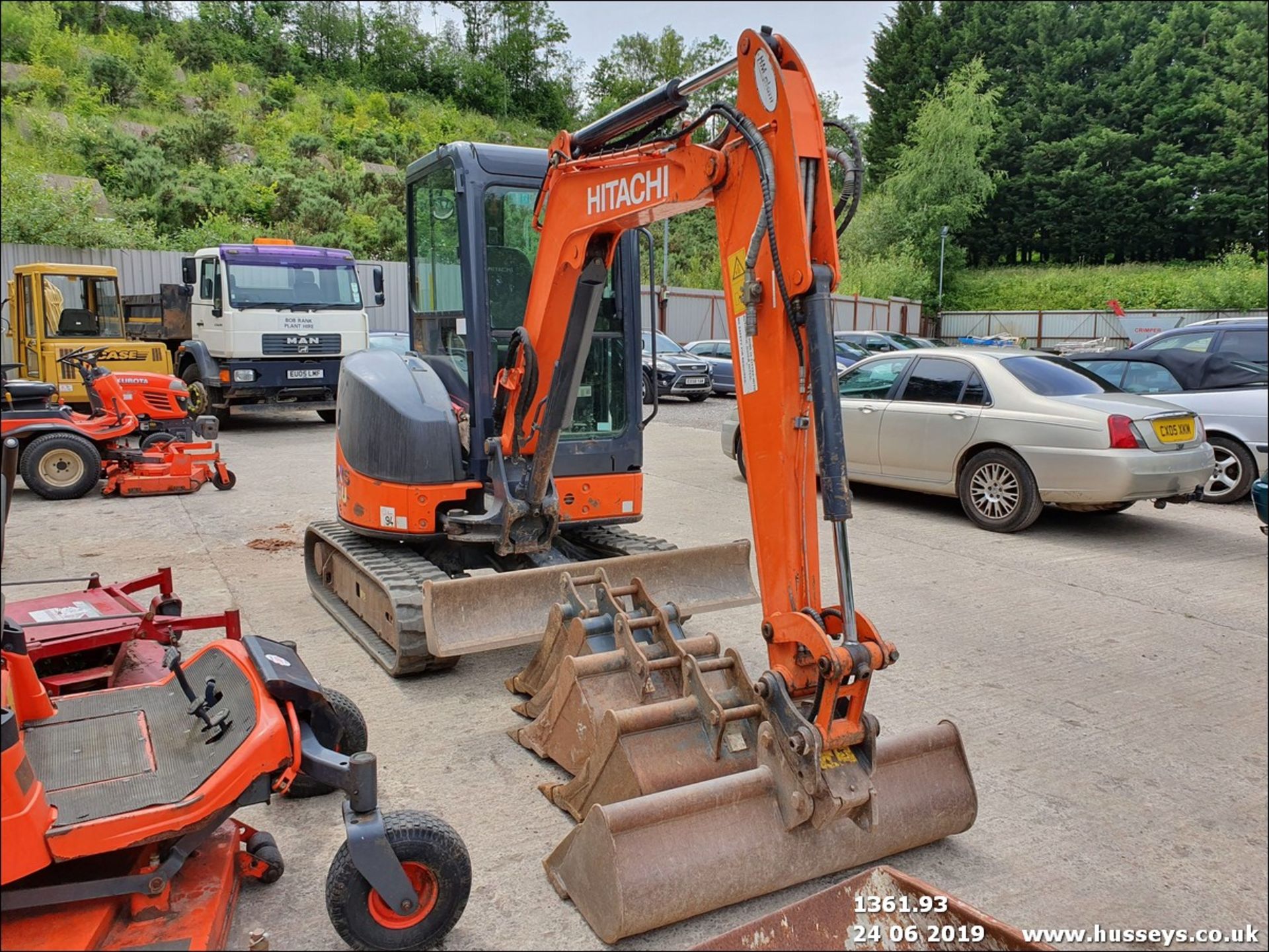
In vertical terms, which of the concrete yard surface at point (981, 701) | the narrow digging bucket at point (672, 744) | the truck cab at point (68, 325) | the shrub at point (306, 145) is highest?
the shrub at point (306, 145)

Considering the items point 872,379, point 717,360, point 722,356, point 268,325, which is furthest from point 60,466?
point 722,356

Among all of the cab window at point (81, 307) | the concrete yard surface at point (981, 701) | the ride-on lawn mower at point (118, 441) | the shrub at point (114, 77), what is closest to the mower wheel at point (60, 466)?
the ride-on lawn mower at point (118, 441)

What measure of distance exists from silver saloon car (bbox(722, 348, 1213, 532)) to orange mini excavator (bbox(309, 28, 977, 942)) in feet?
13.2

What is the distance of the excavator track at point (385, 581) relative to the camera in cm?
490

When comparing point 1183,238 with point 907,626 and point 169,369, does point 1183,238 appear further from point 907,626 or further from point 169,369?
point 169,369

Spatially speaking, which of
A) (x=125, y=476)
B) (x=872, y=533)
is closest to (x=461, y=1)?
(x=125, y=476)

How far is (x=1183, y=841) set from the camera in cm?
350

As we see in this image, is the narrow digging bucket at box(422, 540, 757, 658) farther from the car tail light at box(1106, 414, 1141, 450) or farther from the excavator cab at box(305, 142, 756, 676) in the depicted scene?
the car tail light at box(1106, 414, 1141, 450)

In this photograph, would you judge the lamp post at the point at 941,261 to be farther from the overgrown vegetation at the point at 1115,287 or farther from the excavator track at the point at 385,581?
the excavator track at the point at 385,581

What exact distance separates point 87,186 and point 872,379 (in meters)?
20.8

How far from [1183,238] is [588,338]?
2860 mm

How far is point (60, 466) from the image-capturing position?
10008mm

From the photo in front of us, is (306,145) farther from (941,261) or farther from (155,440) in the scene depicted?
(155,440)

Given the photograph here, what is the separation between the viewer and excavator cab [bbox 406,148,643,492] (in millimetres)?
5484
